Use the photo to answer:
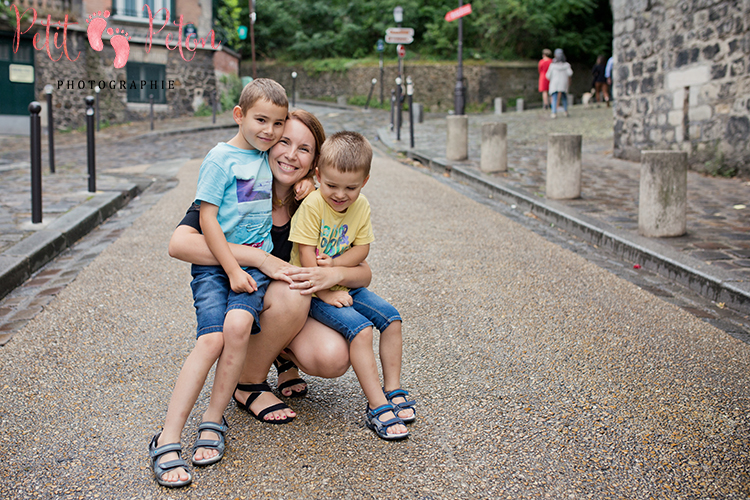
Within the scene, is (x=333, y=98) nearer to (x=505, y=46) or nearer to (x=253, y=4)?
(x=253, y=4)

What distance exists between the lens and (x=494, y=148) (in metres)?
10.2

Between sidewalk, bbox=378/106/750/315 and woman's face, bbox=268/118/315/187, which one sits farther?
sidewalk, bbox=378/106/750/315

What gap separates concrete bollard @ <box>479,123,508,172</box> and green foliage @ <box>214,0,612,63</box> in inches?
754

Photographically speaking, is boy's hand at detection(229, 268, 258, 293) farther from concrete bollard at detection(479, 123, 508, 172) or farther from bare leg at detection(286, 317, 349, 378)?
concrete bollard at detection(479, 123, 508, 172)

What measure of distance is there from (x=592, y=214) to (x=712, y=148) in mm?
4254

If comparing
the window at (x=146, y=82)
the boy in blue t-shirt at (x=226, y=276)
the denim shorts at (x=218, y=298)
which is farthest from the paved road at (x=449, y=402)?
the window at (x=146, y=82)

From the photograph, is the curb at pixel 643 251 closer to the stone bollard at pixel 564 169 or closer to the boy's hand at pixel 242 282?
the stone bollard at pixel 564 169

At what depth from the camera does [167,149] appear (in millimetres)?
15164

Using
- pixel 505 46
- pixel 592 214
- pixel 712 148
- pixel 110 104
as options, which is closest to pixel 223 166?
pixel 592 214

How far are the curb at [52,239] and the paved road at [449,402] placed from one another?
0.37 metres

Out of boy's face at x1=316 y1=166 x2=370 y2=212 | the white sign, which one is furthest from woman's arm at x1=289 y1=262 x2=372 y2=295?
the white sign

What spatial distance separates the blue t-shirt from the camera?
2557mm

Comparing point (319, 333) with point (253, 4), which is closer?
point (319, 333)

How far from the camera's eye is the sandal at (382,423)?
260 cm
